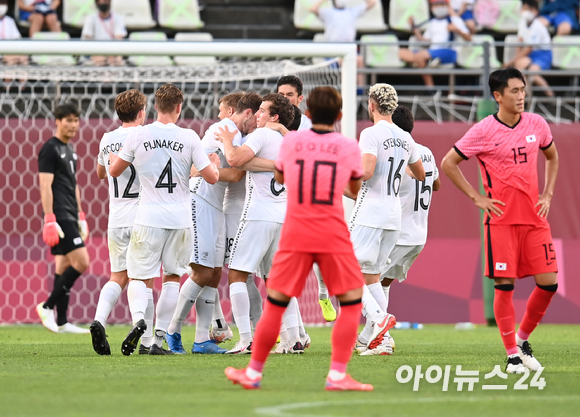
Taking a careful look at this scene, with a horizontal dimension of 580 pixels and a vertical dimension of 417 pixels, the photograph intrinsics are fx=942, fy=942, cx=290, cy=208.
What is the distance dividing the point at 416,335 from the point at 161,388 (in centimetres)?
603

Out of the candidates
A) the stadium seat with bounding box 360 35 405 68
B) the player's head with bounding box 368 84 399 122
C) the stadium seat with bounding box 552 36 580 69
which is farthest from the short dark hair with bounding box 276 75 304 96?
the stadium seat with bounding box 552 36 580 69

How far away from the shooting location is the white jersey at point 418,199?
8.91 m

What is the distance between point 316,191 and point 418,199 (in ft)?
11.9

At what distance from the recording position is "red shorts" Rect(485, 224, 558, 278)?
666 cm

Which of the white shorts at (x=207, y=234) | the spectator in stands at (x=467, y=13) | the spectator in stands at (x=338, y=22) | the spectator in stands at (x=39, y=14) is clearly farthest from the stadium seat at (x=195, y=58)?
A: the white shorts at (x=207, y=234)

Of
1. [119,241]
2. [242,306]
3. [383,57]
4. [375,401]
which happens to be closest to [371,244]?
[242,306]

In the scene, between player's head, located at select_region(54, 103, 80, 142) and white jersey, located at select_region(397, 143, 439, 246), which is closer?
white jersey, located at select_region(397, 143, 439, 246)

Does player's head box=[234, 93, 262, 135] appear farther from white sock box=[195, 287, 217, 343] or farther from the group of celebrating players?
white sock box=[195, 287, 217, 343]

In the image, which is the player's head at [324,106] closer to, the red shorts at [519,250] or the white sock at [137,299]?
the red shorts at [519,250]

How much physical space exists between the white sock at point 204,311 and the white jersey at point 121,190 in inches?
36.0

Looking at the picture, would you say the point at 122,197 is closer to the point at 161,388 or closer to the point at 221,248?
the point at 221,248

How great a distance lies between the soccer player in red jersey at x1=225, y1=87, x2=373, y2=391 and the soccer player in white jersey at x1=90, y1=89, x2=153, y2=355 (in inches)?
109

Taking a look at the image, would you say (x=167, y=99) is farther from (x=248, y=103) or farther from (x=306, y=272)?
(x=306, y=272)

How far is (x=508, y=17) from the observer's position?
1720cm
